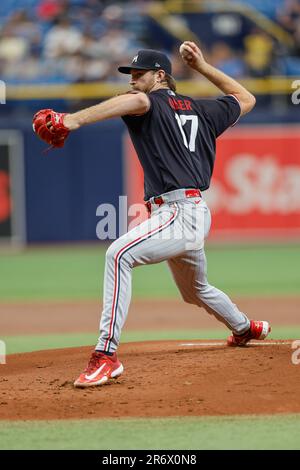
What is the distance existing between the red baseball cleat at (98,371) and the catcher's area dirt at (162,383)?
47mm

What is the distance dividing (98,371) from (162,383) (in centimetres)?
38

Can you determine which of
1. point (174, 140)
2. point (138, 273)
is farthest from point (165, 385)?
point (138, 273)

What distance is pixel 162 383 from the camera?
16.6ft

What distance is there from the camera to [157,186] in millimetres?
5234

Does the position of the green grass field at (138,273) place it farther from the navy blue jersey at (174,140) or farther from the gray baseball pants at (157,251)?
the navy blue jersey at (174,140)

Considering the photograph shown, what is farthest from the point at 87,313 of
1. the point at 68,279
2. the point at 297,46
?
the point at 297,46

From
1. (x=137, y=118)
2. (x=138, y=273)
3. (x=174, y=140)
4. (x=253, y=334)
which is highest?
(x=137, y=118)

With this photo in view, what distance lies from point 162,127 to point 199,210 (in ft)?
1.90

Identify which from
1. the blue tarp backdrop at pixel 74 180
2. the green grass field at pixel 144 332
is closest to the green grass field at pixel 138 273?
the green grass field at pixel 144 332

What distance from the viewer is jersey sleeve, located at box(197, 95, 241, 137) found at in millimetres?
5445
